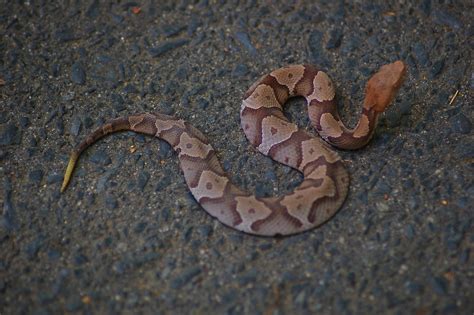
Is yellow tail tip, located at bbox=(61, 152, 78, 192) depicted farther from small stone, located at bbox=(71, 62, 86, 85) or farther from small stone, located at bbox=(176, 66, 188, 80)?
small stone, located at bbox=(176, 66, 188, 80)

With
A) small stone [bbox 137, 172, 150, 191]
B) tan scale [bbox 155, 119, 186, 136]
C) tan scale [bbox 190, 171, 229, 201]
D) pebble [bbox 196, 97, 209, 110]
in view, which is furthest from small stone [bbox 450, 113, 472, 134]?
small stone [bbox 137, 172, 150, 191]

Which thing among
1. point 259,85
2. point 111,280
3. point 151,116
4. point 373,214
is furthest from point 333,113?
point 111,280

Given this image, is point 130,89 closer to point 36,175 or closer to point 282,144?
point 36,175

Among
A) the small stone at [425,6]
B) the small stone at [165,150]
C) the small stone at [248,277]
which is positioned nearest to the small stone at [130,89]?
the small stone at [165,150]

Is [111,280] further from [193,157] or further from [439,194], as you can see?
[439,194]

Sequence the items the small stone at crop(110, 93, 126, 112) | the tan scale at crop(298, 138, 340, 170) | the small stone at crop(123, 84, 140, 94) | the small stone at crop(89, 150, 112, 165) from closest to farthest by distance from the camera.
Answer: the tan scale at crop(298, 138, 340, 170)
the small stone at crop(89, 150, 112, 165)
the small stone at crop(110, 93, 126, 112)
the small stone at crop(123, 84, 140, 94)

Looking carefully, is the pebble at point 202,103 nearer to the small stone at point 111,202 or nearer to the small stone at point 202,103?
the small stone at point 202,103
